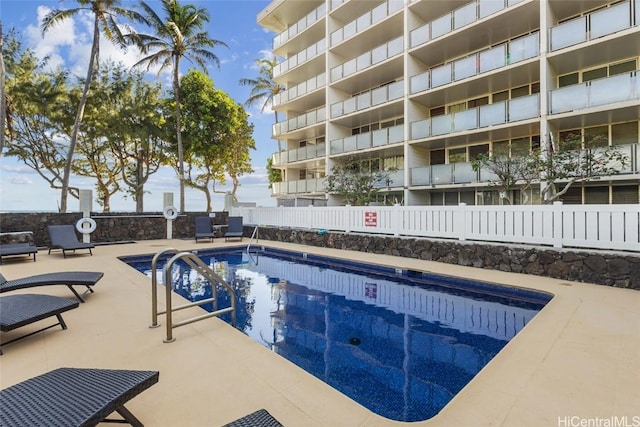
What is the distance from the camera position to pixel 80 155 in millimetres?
23344

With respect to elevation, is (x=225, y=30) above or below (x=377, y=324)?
above

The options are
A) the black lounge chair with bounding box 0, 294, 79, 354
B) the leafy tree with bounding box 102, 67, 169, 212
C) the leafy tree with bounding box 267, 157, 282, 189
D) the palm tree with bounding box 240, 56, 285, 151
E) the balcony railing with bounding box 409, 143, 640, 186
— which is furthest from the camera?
the leafy tree with bounding box 267, 157, 282, 189

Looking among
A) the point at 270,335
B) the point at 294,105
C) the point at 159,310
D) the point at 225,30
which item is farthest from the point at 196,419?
the point at 225,30

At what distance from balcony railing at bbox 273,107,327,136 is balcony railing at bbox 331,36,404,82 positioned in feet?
6.94

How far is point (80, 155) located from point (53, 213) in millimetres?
13788

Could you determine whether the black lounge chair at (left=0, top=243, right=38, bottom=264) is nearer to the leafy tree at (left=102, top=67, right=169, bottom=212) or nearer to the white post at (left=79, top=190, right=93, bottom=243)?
the white post at (left=79, top=190, right=93, bottom=243)

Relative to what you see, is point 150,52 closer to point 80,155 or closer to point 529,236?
point 80,155

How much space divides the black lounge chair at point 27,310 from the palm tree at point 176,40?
16.9 meters

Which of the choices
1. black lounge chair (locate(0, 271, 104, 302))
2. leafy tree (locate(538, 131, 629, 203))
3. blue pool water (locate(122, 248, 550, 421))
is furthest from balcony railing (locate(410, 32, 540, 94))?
black lounge chair (locate(0, 271, 104, 302))

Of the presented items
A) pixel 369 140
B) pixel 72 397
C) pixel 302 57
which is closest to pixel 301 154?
pixel 369 140

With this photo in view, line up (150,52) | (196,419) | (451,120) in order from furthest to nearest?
(150,52), (451,120), (196,419)

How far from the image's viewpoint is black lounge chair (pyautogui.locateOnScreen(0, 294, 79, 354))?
339 centimetres

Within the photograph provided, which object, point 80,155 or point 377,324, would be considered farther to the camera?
point 80,155

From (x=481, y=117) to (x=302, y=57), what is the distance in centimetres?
1265
